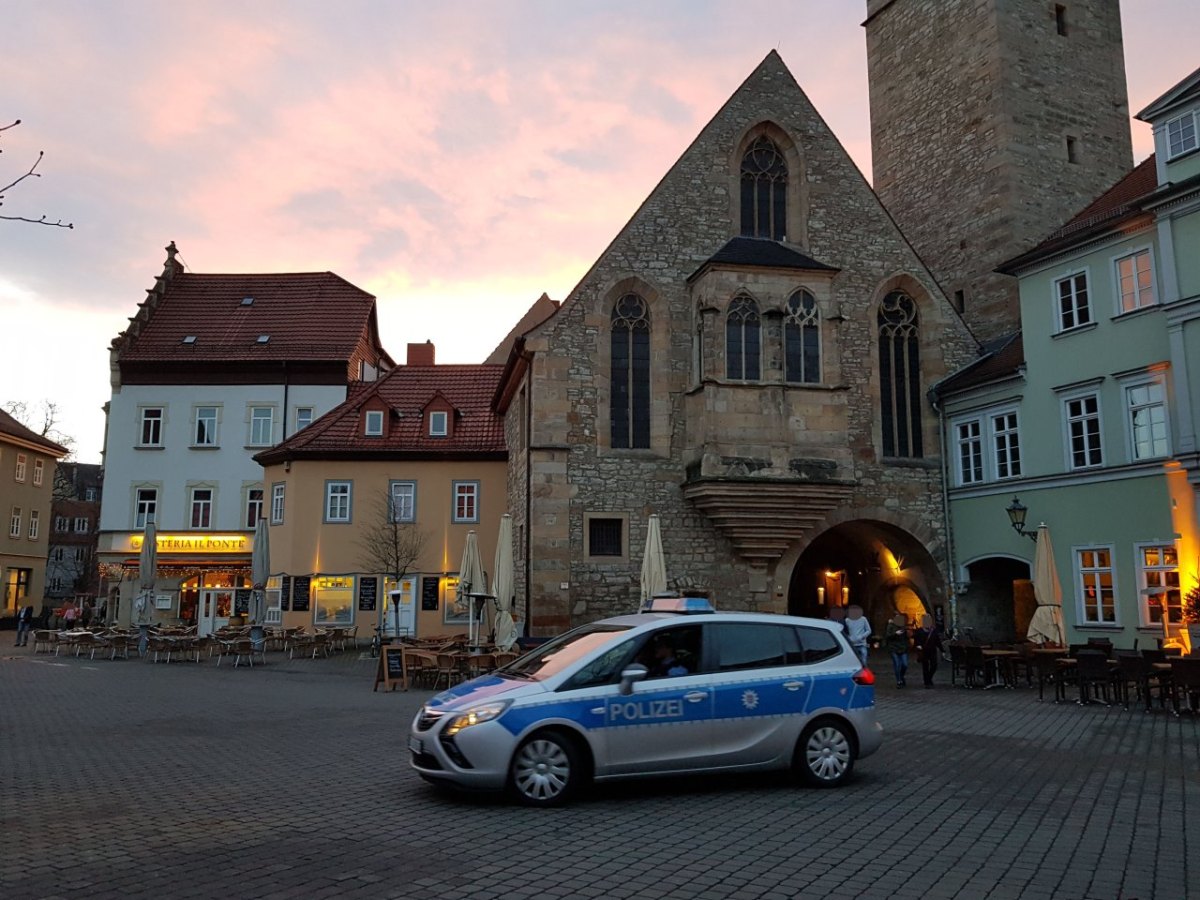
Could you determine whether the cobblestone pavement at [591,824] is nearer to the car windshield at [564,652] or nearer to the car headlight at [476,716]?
the car headlight at [476,716]

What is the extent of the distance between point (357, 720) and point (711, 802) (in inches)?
277

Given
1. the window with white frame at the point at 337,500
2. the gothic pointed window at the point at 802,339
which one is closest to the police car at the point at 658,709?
the gothic pointed window at the point at 802,339

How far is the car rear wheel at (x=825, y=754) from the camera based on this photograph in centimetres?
905

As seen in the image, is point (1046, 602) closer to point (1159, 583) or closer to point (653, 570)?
point (1159, 583)

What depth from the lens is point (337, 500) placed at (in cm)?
3281

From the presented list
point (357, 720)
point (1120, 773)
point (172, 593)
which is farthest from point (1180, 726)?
point (172, 593)

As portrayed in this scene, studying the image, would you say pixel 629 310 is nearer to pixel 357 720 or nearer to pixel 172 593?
pixel 357 720

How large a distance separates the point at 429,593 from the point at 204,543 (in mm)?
10879

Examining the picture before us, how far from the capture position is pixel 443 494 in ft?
109

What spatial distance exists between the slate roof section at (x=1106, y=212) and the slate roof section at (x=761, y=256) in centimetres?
477

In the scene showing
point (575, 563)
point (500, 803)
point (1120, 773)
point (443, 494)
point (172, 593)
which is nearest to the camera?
point (500, 803)

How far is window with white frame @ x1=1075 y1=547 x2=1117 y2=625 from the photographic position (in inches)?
843

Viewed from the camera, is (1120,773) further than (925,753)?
No

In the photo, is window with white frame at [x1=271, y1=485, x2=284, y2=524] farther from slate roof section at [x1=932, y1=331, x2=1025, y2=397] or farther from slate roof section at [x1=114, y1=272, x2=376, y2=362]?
slate roof section at [x1=932, y1=331, x2=1025, y2=397]
